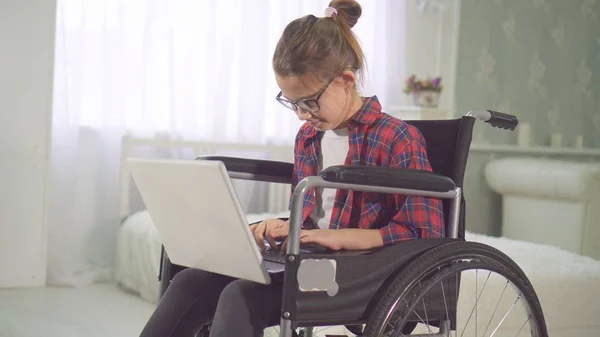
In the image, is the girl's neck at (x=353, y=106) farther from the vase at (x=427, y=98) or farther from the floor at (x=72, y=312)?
the vase at (x=427, y=98)

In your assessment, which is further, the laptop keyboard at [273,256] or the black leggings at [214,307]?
the laptop keyboard at [273,256]

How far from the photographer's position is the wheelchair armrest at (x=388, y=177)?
110 centimetres

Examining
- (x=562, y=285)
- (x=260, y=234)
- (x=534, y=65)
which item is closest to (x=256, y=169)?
(x=260, y=234)

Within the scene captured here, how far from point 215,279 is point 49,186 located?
1.76 metres

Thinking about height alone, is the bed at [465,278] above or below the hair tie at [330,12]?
below

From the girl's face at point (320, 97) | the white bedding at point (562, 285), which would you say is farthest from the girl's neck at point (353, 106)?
the white bedding at point (562, 285)

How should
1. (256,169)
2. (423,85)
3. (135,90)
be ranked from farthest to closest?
(423,85), (135,90), (256,169)

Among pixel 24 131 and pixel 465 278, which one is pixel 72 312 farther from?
pixel 465 278

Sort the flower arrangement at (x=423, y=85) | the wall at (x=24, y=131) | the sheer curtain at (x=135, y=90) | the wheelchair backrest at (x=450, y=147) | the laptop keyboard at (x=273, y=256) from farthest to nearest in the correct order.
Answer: the flower arrangement at (x=423, y=85), the sheer curtain at (x=135, y=90), the wall at (x=24, y=131), the wheelchair backrest at (x=450, y=147), the laptop keyboard at (x=273, y=256)

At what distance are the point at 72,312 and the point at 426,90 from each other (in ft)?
5.65

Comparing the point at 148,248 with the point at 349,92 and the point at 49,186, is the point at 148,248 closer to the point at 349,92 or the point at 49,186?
the point at 49,186

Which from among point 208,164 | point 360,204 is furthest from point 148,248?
point 208,164

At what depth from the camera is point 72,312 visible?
101 inches

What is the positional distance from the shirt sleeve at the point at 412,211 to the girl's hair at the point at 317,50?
160mm
